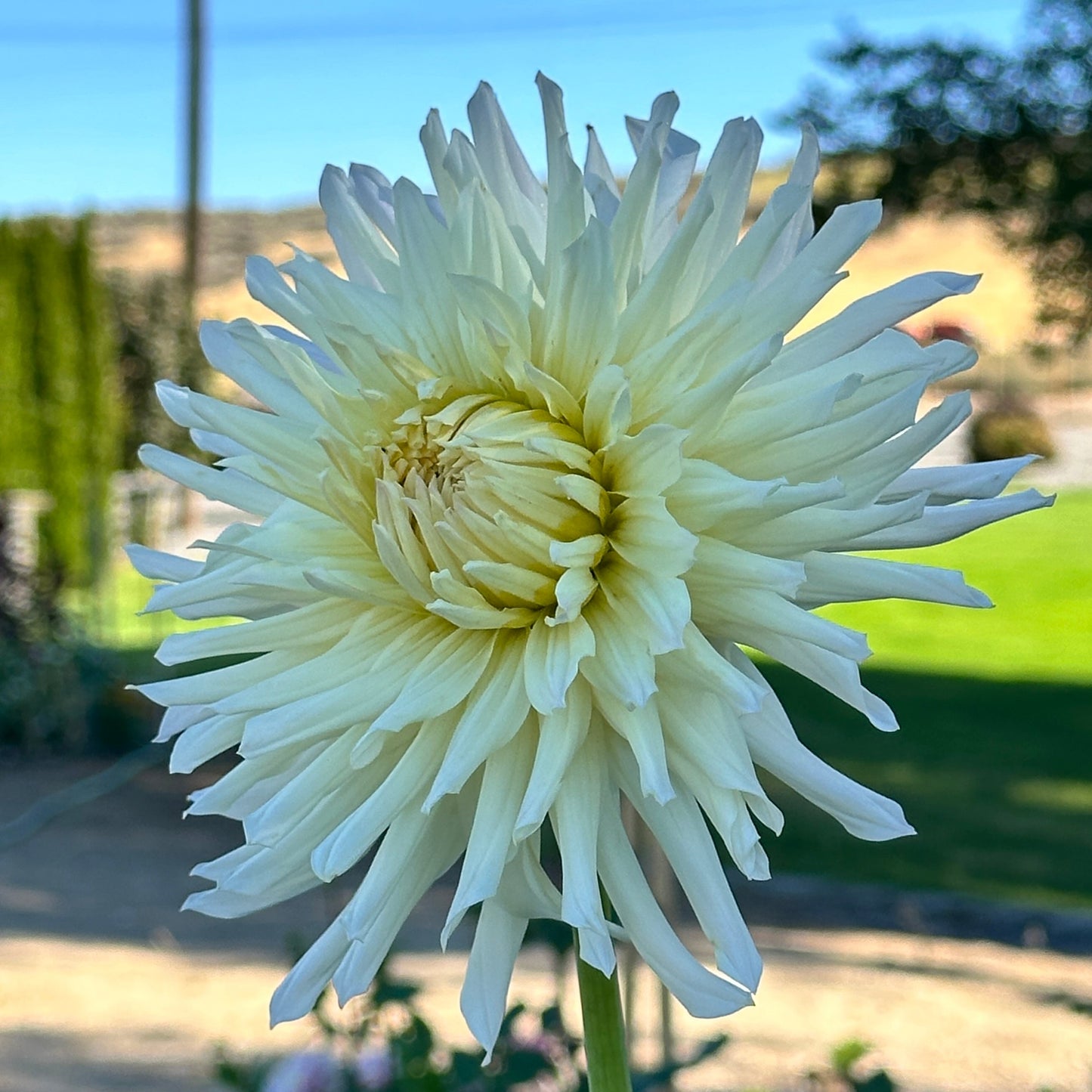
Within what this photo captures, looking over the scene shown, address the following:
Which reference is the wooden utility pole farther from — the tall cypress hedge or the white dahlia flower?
the white dahlia flower

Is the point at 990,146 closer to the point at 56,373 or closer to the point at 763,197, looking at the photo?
the point at 56,373

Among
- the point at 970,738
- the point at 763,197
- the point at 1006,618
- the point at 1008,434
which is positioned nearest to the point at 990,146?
the point at 970,738

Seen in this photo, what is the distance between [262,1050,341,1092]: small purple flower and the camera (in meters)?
2.09

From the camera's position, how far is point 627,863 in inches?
26.7

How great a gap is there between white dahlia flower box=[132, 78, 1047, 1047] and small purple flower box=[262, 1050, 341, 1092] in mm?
1468

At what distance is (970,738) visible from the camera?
891 centimetres

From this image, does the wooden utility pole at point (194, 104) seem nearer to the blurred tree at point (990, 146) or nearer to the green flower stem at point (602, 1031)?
the blurred tree at point (990, 146)

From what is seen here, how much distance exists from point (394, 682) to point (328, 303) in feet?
0.71

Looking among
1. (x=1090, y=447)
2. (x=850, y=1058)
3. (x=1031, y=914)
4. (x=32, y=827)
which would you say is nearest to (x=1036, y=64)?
(x=1031, y=914)

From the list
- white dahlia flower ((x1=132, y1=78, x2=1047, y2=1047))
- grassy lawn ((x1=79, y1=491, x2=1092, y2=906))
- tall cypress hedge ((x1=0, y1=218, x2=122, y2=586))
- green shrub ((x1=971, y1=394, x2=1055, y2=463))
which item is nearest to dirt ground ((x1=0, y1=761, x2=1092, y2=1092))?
grassy lawn ((x1=79, y1=491, x2=1092, y2=906))

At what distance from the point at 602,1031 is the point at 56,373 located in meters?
13.5

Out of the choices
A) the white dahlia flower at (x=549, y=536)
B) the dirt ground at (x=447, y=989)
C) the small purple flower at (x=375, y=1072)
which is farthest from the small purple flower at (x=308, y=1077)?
the white dahlia flower at (x=549, y=536)

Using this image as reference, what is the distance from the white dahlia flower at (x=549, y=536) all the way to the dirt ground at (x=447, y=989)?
2.71 metres

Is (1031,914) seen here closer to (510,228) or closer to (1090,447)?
(510,228)
